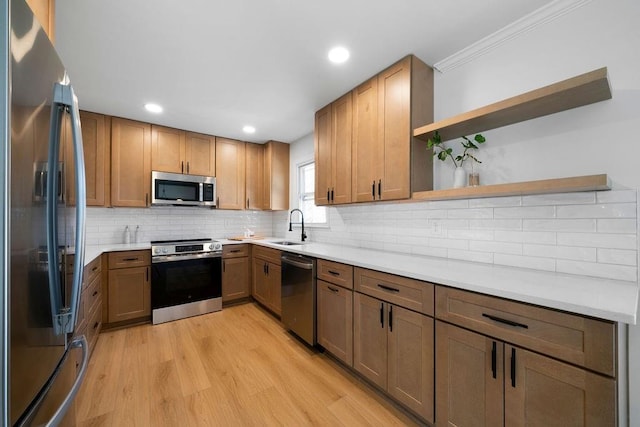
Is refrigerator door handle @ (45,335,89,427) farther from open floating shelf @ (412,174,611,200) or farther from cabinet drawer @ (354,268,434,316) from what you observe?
open floating shelf @ (412,174,611,200)

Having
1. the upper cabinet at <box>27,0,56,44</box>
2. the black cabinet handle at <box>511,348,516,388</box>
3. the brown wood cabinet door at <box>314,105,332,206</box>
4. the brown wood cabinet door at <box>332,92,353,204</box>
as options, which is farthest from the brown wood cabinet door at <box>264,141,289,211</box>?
the black cabinet handle at <box>511,348,516,388</box>

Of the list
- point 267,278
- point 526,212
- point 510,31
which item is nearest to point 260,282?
point 267,278

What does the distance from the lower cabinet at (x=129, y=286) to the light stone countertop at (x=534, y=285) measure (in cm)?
260

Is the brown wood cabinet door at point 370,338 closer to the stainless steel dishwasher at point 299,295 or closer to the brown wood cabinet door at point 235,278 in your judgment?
the stainless steel dishwasher at point 299,295

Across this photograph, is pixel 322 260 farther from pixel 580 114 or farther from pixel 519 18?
pixel 519 18

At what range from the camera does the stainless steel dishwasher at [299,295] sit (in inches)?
93.4

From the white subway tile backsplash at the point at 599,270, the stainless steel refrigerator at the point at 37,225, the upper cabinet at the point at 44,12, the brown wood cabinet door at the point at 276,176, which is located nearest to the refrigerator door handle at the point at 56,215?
the stainless steel refrigerator at the point at 37,225

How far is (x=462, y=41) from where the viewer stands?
1851 millimetres

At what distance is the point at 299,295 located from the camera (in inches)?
100.0

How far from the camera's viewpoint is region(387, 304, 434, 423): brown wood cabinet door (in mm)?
1440

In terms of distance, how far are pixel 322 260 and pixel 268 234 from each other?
256 cm

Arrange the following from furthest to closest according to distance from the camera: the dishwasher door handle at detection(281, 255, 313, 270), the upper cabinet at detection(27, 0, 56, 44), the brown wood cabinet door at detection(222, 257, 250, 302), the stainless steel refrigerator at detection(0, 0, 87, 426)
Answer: the brown wood cabinet door at detection(222, 257, 250, 302) < the dishwasher door handle at detection(281, 255, 313, 270) < the upper cabinet at detection(27, 0, 56, 44) < the stainless steel refrigerator at detection(0, 0, 87, 426)

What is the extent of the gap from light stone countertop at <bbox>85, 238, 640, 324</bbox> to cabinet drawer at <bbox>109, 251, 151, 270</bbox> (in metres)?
2.57

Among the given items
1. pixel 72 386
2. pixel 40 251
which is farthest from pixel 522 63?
pixel 72 386
